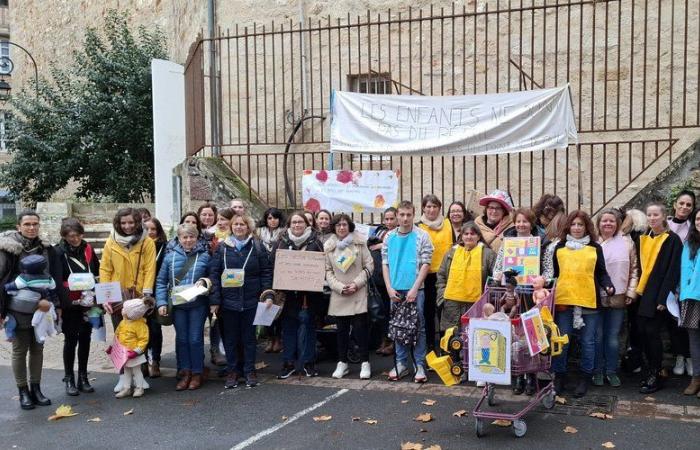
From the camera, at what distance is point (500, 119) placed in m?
8.20

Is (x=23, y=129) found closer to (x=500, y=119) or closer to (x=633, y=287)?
(x=500, y=119)

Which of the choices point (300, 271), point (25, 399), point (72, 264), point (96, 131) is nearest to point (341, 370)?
point (300, 271)

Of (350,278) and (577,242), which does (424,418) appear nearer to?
(350,278)

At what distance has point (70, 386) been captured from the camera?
22.2 ft

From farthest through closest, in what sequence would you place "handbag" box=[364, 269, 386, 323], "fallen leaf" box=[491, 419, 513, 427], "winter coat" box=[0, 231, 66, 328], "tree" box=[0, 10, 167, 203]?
"tree" box=[0, 10, 167, 203] < "handbag" box=[364, 269, 386, 323] < "winter coat" box=[0, 231, 66, 328] < "fallen leaf" box=[491, 419, 513, 427]

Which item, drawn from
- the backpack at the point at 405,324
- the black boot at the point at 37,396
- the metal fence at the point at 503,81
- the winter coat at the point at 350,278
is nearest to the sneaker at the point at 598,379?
the backpack at the point at 405,324

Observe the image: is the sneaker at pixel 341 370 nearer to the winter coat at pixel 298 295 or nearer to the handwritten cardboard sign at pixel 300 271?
the winter coat at pixel 298 295

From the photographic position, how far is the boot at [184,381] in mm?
6812

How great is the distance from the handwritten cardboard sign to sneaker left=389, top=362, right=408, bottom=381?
1085mm

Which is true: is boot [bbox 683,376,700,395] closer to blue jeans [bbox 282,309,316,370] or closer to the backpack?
the backpack

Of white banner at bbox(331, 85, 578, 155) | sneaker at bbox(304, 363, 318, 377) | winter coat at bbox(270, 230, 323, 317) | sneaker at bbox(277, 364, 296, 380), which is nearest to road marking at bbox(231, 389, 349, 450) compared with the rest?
sneaker at bbox(304, 363, 318, 377)

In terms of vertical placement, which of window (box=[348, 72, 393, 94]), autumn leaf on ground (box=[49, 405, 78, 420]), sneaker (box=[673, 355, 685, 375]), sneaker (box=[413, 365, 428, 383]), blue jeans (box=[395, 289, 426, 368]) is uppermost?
window (box=[348, 72, 393, 94])

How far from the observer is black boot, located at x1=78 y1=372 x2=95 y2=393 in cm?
682

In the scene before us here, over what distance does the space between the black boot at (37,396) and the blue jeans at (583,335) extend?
471 cm
